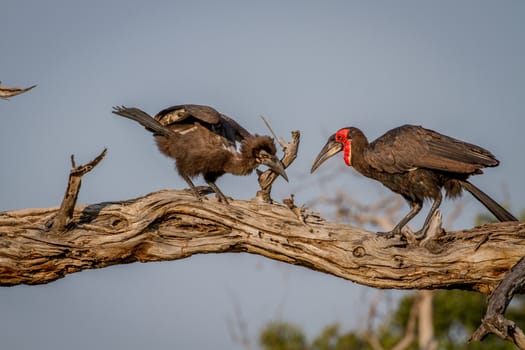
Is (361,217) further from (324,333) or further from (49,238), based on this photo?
(49,238)

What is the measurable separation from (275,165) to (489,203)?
5.99 ft

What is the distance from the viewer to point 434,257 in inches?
226

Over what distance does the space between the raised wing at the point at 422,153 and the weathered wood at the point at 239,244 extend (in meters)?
0.96

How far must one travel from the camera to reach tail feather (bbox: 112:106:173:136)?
690cm

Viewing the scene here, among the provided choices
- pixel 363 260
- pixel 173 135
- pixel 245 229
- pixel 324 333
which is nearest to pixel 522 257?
pixel 363 260

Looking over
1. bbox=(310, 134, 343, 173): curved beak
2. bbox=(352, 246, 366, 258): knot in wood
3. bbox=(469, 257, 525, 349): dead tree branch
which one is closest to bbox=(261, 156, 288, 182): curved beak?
bbox=(310, 134, 343, 173): curved beak

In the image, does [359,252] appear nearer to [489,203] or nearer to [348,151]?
[489,203]

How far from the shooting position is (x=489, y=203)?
6.70 metres

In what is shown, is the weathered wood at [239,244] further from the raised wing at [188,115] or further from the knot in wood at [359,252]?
the raised wing at [188,115]

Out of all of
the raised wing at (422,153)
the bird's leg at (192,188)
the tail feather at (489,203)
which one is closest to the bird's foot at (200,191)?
the bird's leg at (192,188)

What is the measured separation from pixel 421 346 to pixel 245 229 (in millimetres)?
15230

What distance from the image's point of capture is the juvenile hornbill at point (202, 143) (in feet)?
22.6

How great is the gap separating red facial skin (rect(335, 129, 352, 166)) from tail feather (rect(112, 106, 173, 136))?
5.15ft

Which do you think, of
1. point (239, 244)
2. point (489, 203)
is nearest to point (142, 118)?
point (239, 244)
